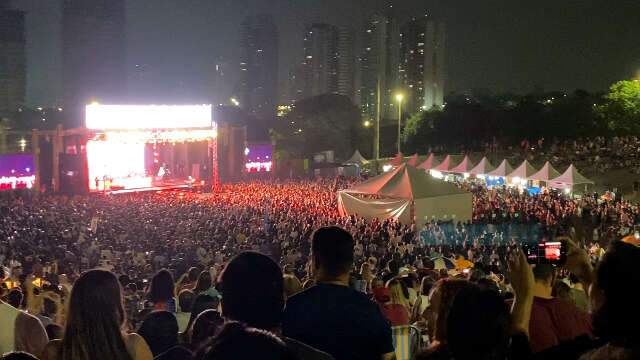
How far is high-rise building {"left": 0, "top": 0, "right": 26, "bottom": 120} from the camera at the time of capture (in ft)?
338

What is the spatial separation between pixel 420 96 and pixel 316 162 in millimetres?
81521

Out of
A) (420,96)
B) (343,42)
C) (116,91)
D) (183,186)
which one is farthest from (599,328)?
(343,42)

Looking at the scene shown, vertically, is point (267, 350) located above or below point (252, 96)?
below

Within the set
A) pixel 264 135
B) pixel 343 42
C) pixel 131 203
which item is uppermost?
pixel 343 42

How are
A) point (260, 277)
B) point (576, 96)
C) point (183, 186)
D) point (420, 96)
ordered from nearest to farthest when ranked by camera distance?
point (260, 277)
point (183, 186)
point (576, 96)
point (420, 96)

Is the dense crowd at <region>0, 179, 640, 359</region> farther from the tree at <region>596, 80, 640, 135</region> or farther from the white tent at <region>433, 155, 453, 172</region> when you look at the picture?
the tree at <region>596, 80, 640, 135</region>

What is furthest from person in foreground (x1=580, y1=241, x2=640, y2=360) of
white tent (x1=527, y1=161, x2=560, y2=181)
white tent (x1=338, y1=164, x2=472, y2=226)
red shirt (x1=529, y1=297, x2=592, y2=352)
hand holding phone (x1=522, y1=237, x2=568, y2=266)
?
white tent (x1=527, y1=161, x2=560, y2=181)

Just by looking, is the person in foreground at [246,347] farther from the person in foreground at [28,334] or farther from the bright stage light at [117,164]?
the bright stage light at [117,164]

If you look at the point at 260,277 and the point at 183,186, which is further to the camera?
the point at 183,186

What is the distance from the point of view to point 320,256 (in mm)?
2664

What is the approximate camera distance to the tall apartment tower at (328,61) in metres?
131

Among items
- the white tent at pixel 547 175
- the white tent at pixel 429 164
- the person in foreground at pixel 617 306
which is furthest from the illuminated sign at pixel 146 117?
the person in foreground at pixel 617 306

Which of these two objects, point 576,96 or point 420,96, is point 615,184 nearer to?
point 576,96

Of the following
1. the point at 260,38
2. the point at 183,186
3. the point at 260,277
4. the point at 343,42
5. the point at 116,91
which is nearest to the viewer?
the point at 260,277
